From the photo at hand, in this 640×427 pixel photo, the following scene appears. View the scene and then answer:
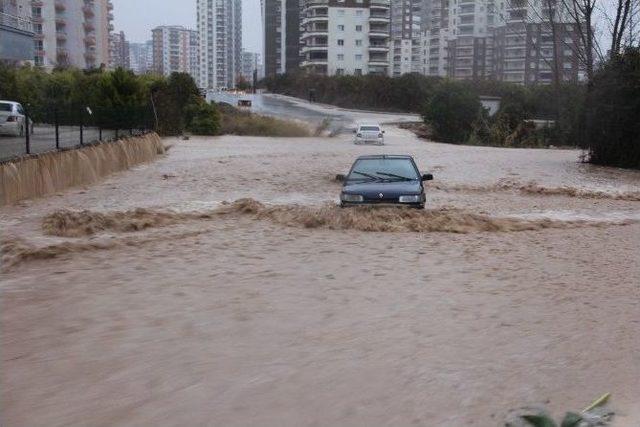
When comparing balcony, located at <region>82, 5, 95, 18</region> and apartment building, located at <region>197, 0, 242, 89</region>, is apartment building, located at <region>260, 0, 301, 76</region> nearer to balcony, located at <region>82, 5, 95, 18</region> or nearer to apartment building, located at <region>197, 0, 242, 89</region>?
apartment building, located at <region>197, 0, 242, 89</region>

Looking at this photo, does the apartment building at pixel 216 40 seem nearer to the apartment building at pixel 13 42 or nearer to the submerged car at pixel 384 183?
the apartment building at pixel 13 42

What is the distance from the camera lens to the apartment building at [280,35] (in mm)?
133125

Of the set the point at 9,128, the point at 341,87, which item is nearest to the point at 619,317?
the point at 9,128

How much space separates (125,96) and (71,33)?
202ft

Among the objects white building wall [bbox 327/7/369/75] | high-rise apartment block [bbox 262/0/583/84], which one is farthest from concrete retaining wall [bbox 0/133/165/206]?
white building wall [bbox 327/7/369/75]

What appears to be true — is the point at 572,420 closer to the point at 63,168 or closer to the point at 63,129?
the point at 63,168

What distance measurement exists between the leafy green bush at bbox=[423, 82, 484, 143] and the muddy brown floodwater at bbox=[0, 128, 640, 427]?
37965mm

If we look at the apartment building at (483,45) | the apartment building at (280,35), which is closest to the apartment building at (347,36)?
the apartment building at (483,45)

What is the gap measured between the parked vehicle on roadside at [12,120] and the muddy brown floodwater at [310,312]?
2.40m

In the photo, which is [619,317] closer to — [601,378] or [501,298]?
[501,298]

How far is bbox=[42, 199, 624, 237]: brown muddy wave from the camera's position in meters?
15.0

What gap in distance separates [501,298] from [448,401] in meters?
4.01

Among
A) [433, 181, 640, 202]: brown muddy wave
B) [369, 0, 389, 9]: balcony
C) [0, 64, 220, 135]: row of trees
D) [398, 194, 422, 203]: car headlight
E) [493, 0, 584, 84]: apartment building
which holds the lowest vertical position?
[433, 181, 640, 202]: brown muddy wave

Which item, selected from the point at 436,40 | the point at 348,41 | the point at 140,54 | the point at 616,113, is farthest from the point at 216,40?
the point at 616,113
